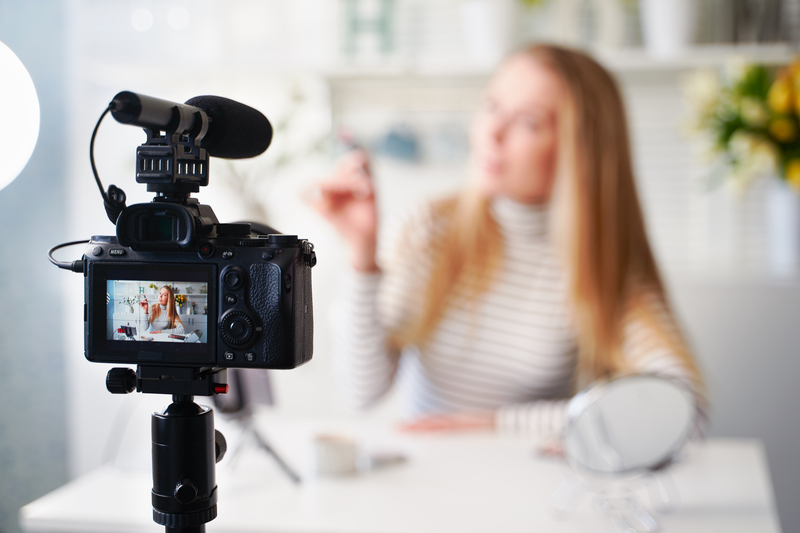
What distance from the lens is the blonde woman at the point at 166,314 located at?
506mm

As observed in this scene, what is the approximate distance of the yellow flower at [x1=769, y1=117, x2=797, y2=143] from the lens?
1.66 metres

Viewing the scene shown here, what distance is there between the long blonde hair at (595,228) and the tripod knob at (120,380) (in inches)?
42.7

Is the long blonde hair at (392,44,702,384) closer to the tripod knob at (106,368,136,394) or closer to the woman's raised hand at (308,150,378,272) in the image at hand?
the woman's raised hand at (308,150,378,272)

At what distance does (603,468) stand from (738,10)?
1517 millimetres

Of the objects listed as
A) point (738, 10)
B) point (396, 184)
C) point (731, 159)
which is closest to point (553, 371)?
point (731, 159)

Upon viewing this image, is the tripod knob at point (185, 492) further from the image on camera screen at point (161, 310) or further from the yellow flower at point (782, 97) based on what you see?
the yellow flower at point (782, 97)

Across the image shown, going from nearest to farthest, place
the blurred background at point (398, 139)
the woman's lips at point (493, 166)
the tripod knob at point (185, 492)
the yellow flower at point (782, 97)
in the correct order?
the tripod knob at point (185, 492), the woman's lips at point (493, 166), the yellow flower at point (782, 97), the blurred background at point (398, 139)

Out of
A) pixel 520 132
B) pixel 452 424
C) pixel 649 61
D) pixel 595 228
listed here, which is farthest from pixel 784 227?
pixel 452 424

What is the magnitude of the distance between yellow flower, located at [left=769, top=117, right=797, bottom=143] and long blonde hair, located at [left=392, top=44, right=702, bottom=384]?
1.42 feet

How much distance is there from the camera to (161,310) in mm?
508

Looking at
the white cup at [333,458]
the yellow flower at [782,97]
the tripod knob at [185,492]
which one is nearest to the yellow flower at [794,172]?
the yellow flower at [782,97]

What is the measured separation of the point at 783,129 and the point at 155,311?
64.7 inches

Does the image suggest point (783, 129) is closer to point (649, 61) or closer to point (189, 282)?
point (649, 61)

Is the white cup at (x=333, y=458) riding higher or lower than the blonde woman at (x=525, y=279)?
lower
